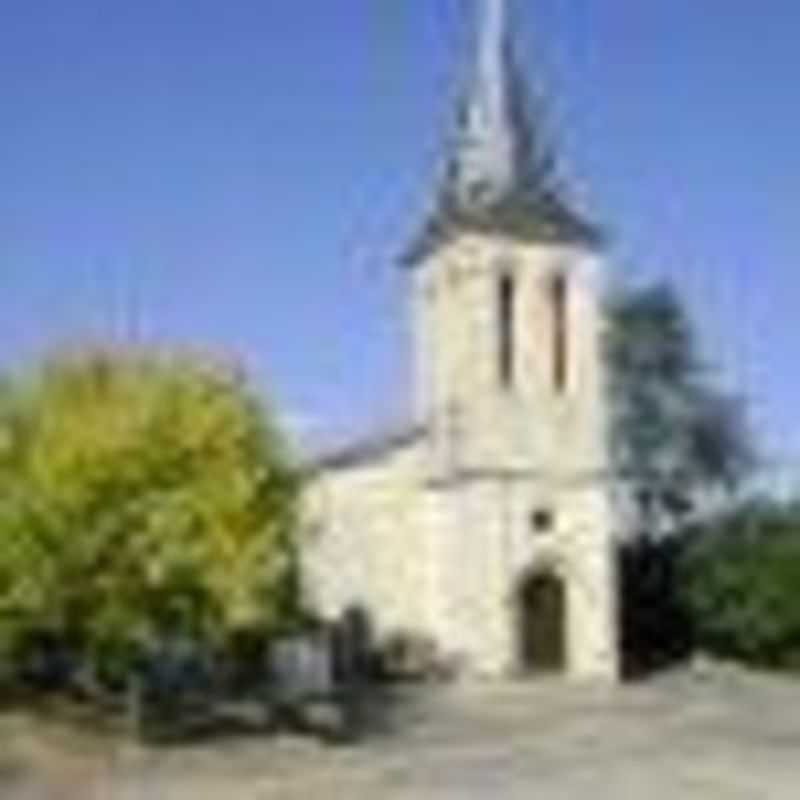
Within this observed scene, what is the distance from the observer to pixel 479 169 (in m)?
54.0

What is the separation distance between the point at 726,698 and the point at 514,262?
11.4 metres

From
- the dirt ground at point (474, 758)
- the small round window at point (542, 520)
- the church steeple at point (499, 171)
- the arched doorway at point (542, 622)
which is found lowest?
the dirt ground at point (474, 758)

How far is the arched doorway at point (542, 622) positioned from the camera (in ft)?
169

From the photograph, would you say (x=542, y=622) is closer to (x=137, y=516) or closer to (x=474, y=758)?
(x=474, y=758)

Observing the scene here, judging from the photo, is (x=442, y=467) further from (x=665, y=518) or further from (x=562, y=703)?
(x=665, y=518)

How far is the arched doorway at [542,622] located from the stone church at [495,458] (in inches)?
1.6

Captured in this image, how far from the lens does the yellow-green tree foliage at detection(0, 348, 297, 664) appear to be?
36688 mm

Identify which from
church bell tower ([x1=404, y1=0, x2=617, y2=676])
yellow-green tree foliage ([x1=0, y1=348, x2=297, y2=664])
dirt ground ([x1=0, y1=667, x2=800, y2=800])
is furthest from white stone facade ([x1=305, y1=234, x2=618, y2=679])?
yellow-green tree foliage ([x1=0, y1=348, x2=297, y2=664])

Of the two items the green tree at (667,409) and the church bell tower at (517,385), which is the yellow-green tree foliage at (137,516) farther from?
the green tree at (667,409)

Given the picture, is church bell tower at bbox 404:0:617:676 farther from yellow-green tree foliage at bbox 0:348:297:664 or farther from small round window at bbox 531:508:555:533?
yellow-green tree foliage at bbox 0:348:297:664

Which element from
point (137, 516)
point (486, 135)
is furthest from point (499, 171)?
point (137, 516)

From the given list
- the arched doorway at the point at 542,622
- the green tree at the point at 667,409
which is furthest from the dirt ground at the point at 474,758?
the green tree at the point at 667,409

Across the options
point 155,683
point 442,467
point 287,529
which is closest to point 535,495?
point 442,467

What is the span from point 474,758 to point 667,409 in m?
30.2
